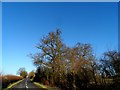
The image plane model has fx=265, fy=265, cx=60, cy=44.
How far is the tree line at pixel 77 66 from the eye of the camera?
16.6 metres

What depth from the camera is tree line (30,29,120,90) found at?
16.6m

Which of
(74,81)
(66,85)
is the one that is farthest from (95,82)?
(66,85)

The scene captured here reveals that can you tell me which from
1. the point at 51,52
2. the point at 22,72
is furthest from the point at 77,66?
the point at 22,72

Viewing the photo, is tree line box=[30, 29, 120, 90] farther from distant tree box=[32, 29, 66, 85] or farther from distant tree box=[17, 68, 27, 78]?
distant tree box=[17, 68, 27, 78]

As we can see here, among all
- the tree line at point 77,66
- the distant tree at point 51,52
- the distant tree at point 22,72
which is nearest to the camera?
the tree line at point 77,66

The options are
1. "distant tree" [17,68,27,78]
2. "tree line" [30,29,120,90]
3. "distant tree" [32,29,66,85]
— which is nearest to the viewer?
"tree line" [30,29,120,90]

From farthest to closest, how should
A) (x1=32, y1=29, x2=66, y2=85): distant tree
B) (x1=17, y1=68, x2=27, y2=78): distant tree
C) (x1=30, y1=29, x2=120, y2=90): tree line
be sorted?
(x1=17, y1=68, x2=27, y2=78): distant tree
(x1=32, y1=29, x2=66, y2=85): distant tree
(x1=30, y1=29, x2=120, y2=90): tree line

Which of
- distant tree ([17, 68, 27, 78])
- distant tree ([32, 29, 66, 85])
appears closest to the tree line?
distant tree ([32, 29, 66, 85])

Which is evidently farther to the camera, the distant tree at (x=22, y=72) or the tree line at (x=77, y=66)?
the distant tree at (x=22, y=72)

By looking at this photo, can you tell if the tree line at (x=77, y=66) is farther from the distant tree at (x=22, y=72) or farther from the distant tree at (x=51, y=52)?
the distant tree at (x=22, y=72)

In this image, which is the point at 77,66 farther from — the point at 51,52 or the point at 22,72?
the point at 22,72

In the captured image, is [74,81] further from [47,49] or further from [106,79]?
[47,49]

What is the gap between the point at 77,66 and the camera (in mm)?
24625

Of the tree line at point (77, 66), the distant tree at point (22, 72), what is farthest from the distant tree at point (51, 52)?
the distant tree at point (22, 72)
